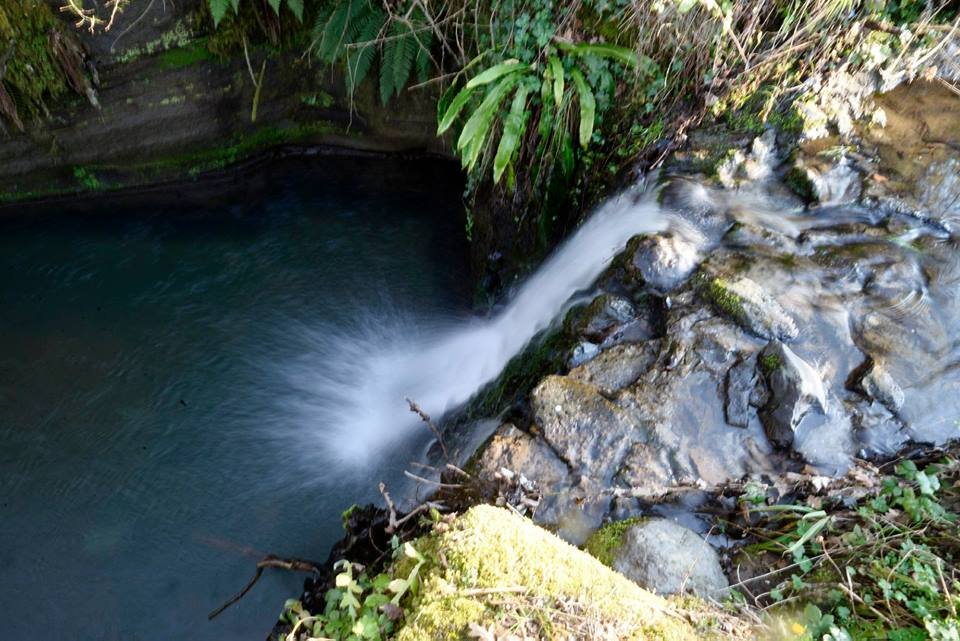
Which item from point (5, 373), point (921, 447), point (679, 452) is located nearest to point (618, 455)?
point (679, 452)

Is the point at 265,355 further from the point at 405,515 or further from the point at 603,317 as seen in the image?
the point at 603,317

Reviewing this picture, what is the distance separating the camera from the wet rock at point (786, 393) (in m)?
2.89

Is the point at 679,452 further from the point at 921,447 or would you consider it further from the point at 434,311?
the point at 434,311

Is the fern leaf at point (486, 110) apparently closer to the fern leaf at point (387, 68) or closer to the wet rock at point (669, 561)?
the fern leaf at point (387, 68)

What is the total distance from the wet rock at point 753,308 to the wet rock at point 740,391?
0.22 m

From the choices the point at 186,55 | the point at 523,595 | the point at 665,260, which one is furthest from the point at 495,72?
the point at 186,55

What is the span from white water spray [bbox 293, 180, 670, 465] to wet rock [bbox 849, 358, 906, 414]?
1284mm

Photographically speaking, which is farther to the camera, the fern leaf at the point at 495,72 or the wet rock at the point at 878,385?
the fern leaf at the point at 495,72

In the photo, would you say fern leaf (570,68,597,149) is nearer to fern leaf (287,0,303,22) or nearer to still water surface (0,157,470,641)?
still water surface (0,157,470,641)

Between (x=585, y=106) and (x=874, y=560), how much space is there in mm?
3048

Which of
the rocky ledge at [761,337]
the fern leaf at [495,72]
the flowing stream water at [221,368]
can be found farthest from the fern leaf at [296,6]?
the rocky ledge at [761,337]

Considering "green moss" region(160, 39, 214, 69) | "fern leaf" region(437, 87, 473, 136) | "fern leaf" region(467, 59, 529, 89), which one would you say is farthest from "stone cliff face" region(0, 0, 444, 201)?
"fern leaf" region(467, 59, 529, 89)

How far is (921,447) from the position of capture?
2.86 m

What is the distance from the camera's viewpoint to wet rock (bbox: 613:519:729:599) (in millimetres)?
2303
